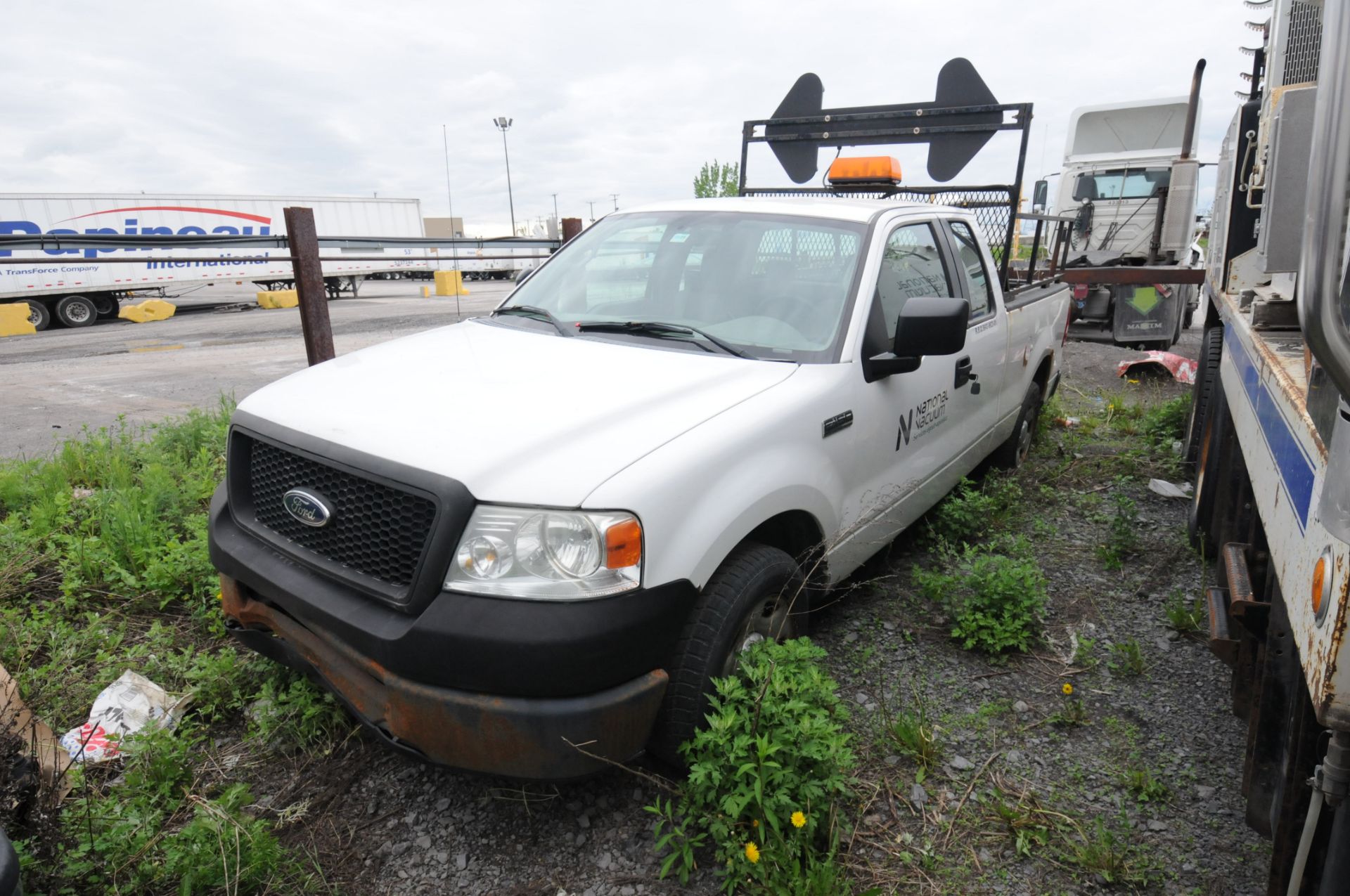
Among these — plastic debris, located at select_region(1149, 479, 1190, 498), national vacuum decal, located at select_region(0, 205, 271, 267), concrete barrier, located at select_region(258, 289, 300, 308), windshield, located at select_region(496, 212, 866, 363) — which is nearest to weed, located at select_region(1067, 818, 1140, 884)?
windshield, located at select_region(496, 212, 866, 363)

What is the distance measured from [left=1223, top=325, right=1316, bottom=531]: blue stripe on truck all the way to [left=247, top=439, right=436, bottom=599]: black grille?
6.24 feet

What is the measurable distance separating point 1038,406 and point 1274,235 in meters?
4.25

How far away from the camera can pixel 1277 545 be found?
5.96ft

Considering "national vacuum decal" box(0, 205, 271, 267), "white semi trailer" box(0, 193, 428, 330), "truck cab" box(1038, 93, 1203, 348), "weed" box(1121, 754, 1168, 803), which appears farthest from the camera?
"national vacuum decal" box(0, 205, 271, 267)

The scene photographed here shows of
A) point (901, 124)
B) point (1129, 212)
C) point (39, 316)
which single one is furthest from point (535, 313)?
point (39, 316)

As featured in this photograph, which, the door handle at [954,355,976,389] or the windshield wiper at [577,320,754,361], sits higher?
the windshield wiper at [577,320,754,361]

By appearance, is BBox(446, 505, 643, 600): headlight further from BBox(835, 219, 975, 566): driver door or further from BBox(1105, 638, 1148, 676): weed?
BBox(1105, 638, 1148, 676): weed

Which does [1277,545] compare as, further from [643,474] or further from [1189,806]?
[643,474]

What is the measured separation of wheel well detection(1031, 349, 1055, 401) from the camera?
225 inches

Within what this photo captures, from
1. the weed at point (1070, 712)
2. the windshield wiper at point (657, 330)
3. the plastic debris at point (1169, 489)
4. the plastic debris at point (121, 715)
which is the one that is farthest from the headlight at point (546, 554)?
the plastic debris at point (1169, 489)

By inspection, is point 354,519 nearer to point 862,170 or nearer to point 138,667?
point 138,667

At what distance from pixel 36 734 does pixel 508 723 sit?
4.64 ft

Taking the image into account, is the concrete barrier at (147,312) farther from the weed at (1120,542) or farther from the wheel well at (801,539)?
the weed at (1120,542)

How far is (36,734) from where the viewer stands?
90.6 inches
